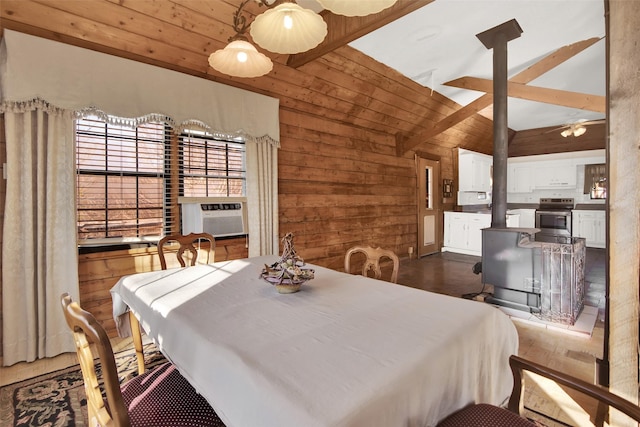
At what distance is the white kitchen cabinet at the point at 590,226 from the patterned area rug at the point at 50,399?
8242 millimetres

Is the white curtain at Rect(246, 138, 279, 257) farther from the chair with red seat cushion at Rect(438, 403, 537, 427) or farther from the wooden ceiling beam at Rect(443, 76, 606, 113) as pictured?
the wooden ceiling beam at Rect(443, 76, 606, 113)

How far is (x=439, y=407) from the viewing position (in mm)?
973

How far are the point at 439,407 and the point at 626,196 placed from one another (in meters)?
1.28

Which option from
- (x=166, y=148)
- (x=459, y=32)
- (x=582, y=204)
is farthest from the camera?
(x=582, y=204)

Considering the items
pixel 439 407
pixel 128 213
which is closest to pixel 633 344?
pixel 439 407

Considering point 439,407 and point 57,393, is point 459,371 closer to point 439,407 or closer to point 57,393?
point 439,407

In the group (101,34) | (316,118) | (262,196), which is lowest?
(262,196)

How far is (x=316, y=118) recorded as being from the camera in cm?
426

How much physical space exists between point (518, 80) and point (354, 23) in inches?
124

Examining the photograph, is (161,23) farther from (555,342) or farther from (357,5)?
(555,342)

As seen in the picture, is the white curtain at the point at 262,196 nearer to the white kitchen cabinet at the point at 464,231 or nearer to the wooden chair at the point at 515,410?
the wooden chair at the point at 515,410

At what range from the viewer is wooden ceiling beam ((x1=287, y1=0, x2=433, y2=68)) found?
246 centimetres

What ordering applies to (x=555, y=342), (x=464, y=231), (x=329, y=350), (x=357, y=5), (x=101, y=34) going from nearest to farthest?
(x=329, y=350)
(x=357, y=5)
(x=101, y=34)
(x=555, y=342)
(x=464, y=231)

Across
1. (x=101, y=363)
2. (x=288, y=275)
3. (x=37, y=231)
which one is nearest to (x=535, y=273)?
(x=288, y=275)
